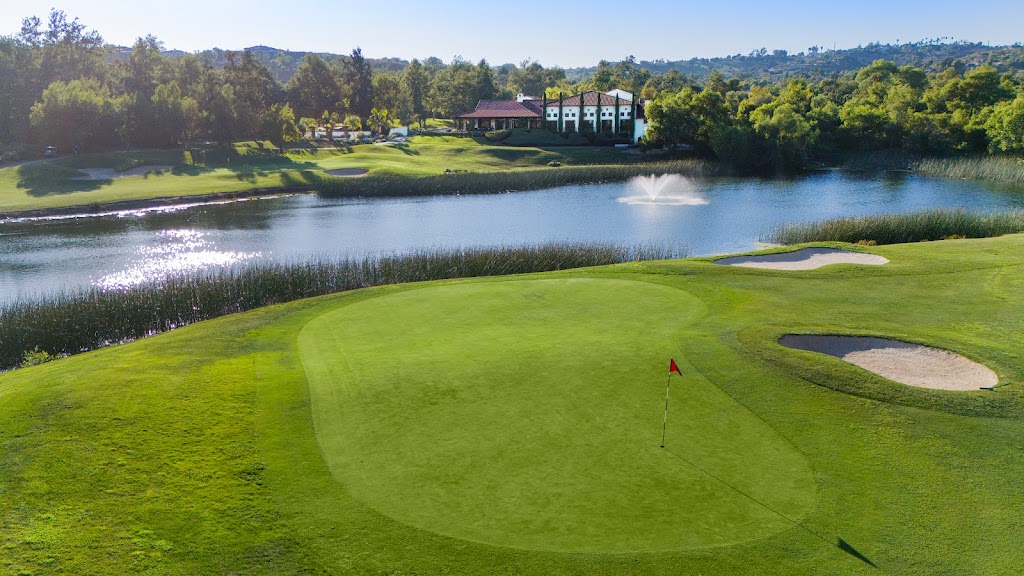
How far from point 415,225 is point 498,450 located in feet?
113

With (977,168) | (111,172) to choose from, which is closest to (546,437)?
(111,172)

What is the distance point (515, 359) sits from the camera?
14047mm

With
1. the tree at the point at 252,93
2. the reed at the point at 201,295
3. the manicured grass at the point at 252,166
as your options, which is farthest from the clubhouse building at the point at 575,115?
the reed at the point at 201,295

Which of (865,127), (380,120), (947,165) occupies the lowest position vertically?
(947,165)

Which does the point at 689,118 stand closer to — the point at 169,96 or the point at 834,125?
the point at 834,125

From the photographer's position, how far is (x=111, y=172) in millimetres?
62031

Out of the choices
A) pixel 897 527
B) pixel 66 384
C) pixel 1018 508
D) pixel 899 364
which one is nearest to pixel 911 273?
pixel 899 364

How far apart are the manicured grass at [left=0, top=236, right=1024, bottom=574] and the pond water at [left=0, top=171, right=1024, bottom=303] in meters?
18.4

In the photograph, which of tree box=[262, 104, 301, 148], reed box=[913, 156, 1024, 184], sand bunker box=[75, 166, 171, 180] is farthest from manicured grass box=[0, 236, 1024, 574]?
tree box=[262, 104, 301, 148]

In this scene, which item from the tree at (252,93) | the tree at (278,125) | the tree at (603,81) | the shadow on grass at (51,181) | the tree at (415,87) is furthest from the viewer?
the tree at (603,81)

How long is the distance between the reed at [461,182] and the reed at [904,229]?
91.0ft

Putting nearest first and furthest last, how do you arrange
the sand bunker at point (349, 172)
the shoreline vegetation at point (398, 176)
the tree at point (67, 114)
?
the shoreline vegetation at point (398, 176) < the sand bunker at point (349, 172) < the tree at point (67, 114)

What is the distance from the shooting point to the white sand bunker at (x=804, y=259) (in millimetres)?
25328

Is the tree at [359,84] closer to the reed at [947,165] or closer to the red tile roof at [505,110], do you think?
the red tile roof at [505,110]
